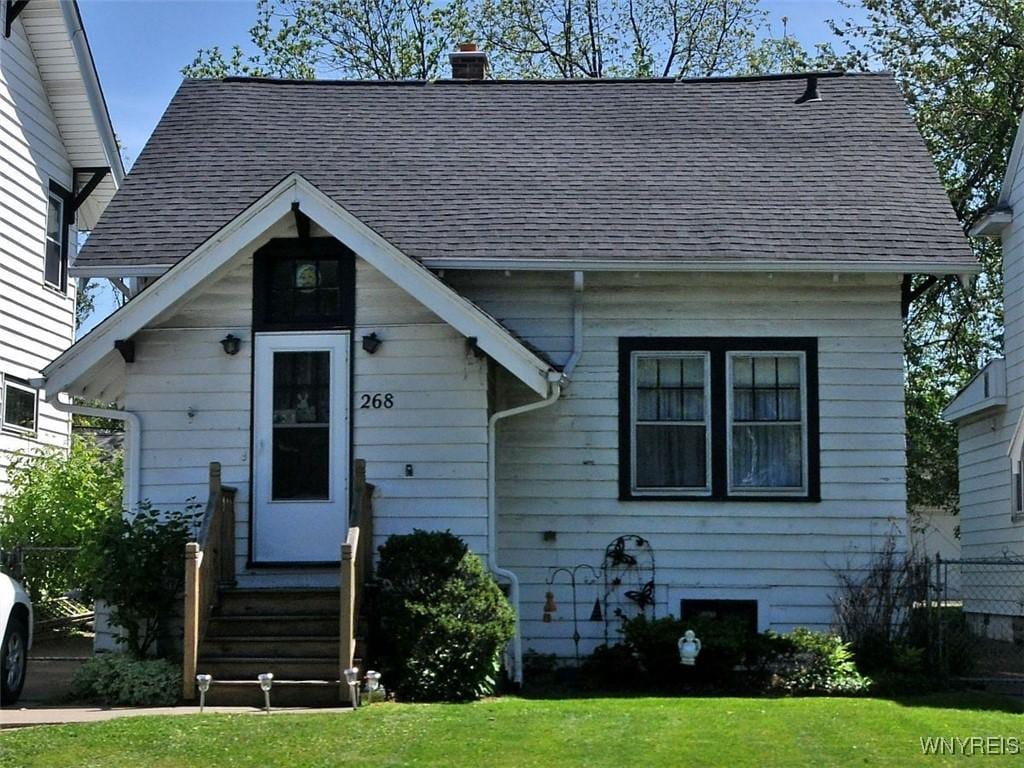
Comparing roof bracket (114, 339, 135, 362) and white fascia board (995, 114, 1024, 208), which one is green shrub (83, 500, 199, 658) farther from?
white fascia board (995, 114, 1024, 208)

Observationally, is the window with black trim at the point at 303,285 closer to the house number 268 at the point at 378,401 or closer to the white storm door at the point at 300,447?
the white storm door at the point at 300,447

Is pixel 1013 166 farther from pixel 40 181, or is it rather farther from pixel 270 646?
pixel 40 181

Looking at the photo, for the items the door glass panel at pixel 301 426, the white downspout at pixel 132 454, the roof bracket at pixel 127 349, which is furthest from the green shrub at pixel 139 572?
the roof bracket at pixel 127 349

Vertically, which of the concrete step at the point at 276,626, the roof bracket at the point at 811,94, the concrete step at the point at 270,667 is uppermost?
the roof bracket at the point at 811,94

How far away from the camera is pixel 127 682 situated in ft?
40.8

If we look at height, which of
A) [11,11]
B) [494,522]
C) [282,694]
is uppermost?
[11,11]

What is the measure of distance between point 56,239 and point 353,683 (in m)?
11.7

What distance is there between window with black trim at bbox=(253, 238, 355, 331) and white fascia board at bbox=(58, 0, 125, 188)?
6.67 m

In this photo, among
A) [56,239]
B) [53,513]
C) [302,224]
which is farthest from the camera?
[56,239]

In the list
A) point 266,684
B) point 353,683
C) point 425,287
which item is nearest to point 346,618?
point 353,683

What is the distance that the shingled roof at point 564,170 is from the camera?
1544cm

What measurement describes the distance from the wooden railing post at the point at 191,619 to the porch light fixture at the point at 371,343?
279 cm

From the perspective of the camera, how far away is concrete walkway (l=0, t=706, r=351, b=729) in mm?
11211

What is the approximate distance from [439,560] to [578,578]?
2668mm
